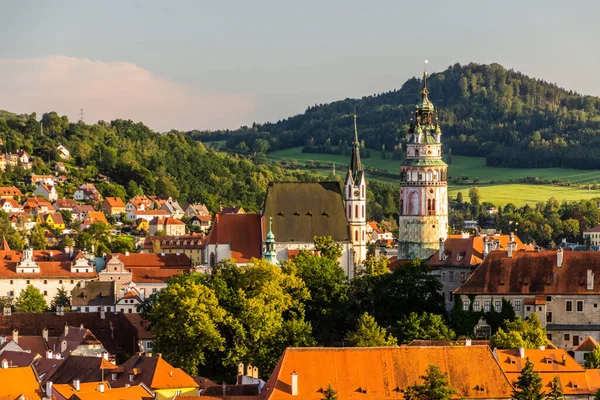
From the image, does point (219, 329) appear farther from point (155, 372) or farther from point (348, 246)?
point (348, 246)

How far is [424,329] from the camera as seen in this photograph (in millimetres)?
95500

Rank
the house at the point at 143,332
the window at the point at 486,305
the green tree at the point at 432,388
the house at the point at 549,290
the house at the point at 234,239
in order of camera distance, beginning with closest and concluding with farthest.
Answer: the green tree at the point at 432,388
the house at the point at 549,290
the window at the point at 486,305
the house at the point at 143,332
the house at the point at 234,239

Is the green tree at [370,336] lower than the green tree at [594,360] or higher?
higher

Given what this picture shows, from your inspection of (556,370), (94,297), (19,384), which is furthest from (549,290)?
(94,297)

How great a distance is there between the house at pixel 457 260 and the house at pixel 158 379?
23697mm

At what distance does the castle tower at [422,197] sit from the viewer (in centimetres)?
12644

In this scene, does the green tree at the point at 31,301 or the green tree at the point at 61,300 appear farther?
the green tree at the point at 61,300

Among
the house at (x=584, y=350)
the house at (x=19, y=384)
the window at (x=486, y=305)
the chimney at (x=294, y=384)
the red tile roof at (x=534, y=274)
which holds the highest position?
the red tile roof at (x=534, y=274)

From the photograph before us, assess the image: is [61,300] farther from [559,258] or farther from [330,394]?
[330,394]

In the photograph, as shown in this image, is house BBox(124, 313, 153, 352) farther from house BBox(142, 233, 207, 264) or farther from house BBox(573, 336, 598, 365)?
house BBox(142, 233, 207, 264)

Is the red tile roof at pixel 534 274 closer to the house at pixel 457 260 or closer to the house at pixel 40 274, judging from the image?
the house at pixel 457 260

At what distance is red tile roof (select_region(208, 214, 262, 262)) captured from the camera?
125062mm

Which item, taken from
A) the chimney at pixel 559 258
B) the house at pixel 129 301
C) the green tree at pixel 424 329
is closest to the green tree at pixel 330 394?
the green tree at pixel 424 329

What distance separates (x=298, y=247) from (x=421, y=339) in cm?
3262
